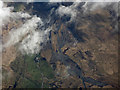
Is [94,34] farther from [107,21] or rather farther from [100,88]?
[100,88]

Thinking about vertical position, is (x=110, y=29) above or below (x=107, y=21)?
below

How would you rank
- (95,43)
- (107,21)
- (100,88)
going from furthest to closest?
(95,43)
(100,88)
(107,21)

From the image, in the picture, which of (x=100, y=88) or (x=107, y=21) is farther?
(x=100, y=88)

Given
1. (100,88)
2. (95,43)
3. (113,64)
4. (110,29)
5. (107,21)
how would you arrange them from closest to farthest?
(110,29)
(107,21)
(113,64)
(100,88)
(95,43)

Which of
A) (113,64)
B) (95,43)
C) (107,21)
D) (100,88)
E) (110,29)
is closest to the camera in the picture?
(110,29)

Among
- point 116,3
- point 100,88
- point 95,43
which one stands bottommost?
point 100,88

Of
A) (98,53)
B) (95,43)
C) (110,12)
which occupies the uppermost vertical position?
(110,12)

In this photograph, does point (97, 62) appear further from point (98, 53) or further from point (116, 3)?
point (116, 3)

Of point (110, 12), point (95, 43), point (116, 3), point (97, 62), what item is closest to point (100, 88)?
point (97, 62)

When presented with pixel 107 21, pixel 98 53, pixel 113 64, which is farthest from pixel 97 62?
pixel 107 21
